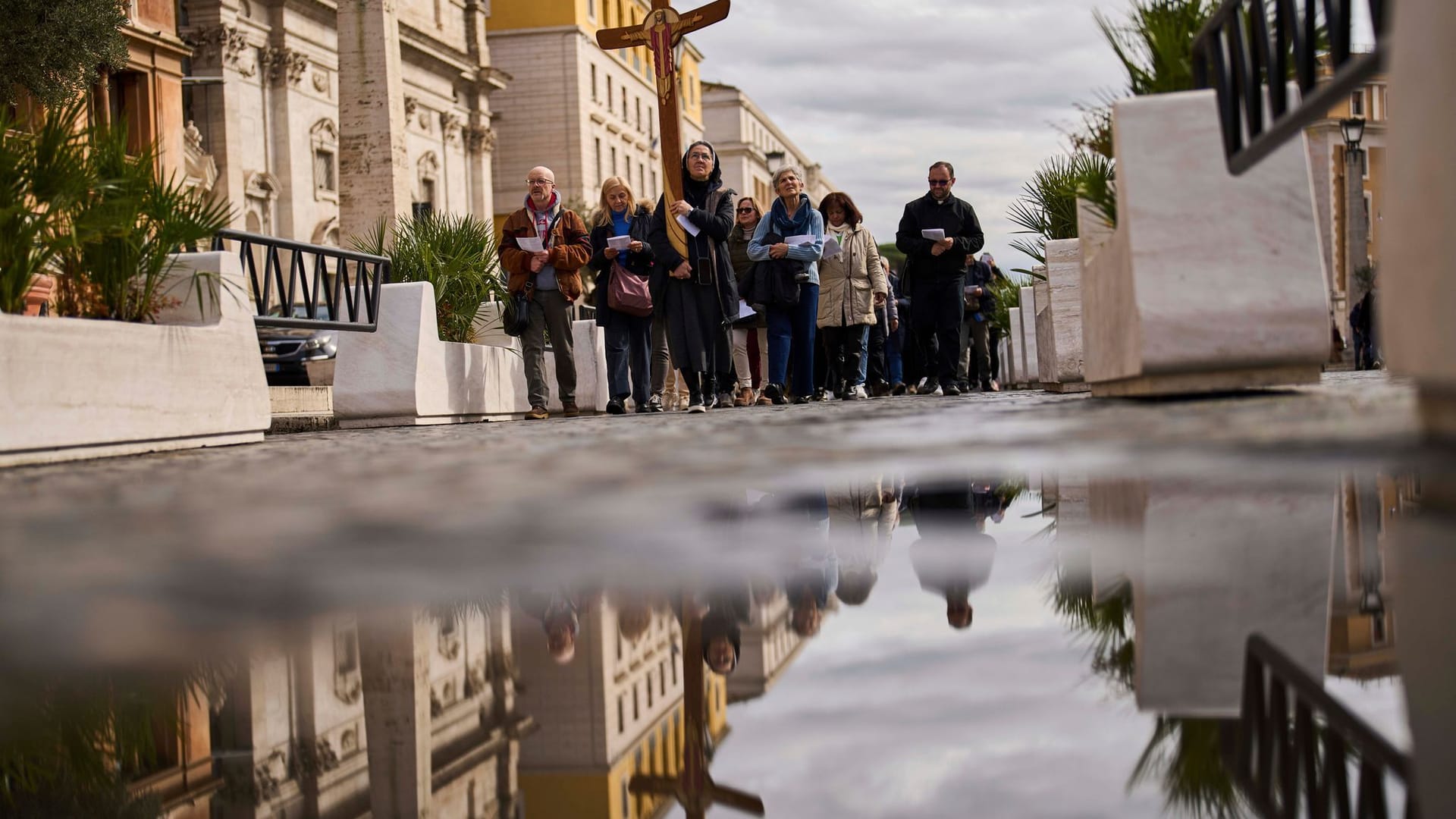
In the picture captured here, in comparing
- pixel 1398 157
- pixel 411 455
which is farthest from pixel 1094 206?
pixel 1398 157

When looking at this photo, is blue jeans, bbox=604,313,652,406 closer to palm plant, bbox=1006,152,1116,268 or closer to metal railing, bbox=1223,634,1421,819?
palm plant, bbox=1006,152,1116,268

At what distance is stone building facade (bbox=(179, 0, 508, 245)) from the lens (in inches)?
1636

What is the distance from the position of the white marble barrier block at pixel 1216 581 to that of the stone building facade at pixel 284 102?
33.4 meters

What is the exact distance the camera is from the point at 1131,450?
436 cm

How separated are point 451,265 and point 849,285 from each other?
3.81 metres

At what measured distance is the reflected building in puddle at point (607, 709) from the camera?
58.4 inches

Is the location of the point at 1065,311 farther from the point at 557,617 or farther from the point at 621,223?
the point at 557,617

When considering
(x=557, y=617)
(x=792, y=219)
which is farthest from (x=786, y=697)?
(x=792, y=219)

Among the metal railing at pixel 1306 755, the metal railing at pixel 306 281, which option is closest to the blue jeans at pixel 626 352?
the metal railing at pixel 306 281

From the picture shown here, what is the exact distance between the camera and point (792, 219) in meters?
14.6

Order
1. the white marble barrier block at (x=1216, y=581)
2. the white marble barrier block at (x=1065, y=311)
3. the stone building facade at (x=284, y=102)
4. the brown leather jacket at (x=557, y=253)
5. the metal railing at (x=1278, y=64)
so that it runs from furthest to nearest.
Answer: the stone building facade at (x=284, y=102), the brown leather jacket at (x=557, y=253), the white marble barrier block at (x=1065, y=311), the metal railing at (x=1278, y=64), the white marble barrier block at (x=1216, y=581)

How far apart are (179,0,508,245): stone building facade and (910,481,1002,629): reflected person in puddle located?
32.6 metres

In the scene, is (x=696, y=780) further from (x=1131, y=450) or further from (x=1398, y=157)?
(x=1131, y=450)

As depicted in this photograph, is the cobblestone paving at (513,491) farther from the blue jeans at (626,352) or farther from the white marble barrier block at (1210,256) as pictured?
the blue jeans at (626,352)
